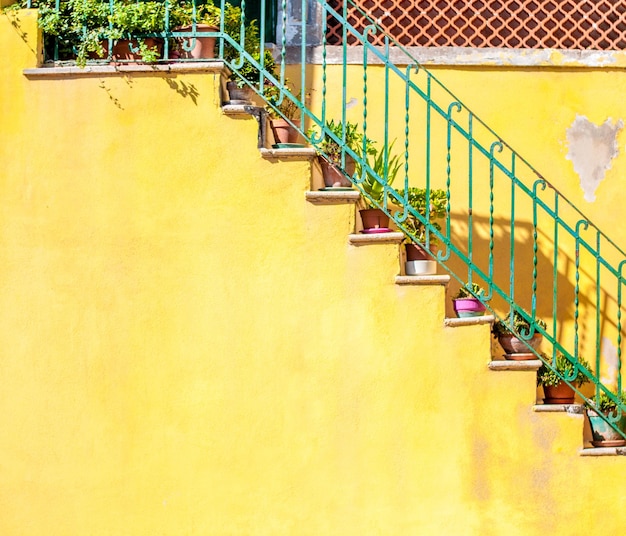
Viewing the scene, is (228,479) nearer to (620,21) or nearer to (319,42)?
(319,42)

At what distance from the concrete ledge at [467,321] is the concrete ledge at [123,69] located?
1.81 metres

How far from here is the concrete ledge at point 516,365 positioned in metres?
6.81

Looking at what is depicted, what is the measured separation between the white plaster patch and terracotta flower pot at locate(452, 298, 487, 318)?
170 centimetres

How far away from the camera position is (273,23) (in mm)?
8609

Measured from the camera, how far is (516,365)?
682 cm

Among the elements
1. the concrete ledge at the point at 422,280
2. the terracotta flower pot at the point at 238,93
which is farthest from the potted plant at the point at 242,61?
the concrete ledge at the point at 422,280

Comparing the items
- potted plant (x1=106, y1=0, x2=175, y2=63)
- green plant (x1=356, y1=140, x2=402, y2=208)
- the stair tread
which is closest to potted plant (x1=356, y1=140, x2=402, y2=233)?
green plant (x1=356, y1=140, x2=402, y2=208)

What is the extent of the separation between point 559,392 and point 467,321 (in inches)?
28.0

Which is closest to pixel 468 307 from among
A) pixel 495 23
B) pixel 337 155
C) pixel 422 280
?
pixel 422 280

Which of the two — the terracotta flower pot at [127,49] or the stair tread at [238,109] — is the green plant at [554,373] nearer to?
the stair tread at [238,109]

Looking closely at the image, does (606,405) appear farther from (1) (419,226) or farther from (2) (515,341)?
(1) (419,226)

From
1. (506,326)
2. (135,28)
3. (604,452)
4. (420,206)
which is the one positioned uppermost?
(135,28)

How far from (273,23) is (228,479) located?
3.19 m

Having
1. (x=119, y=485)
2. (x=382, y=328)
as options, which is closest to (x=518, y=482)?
(x=382, y=328)
